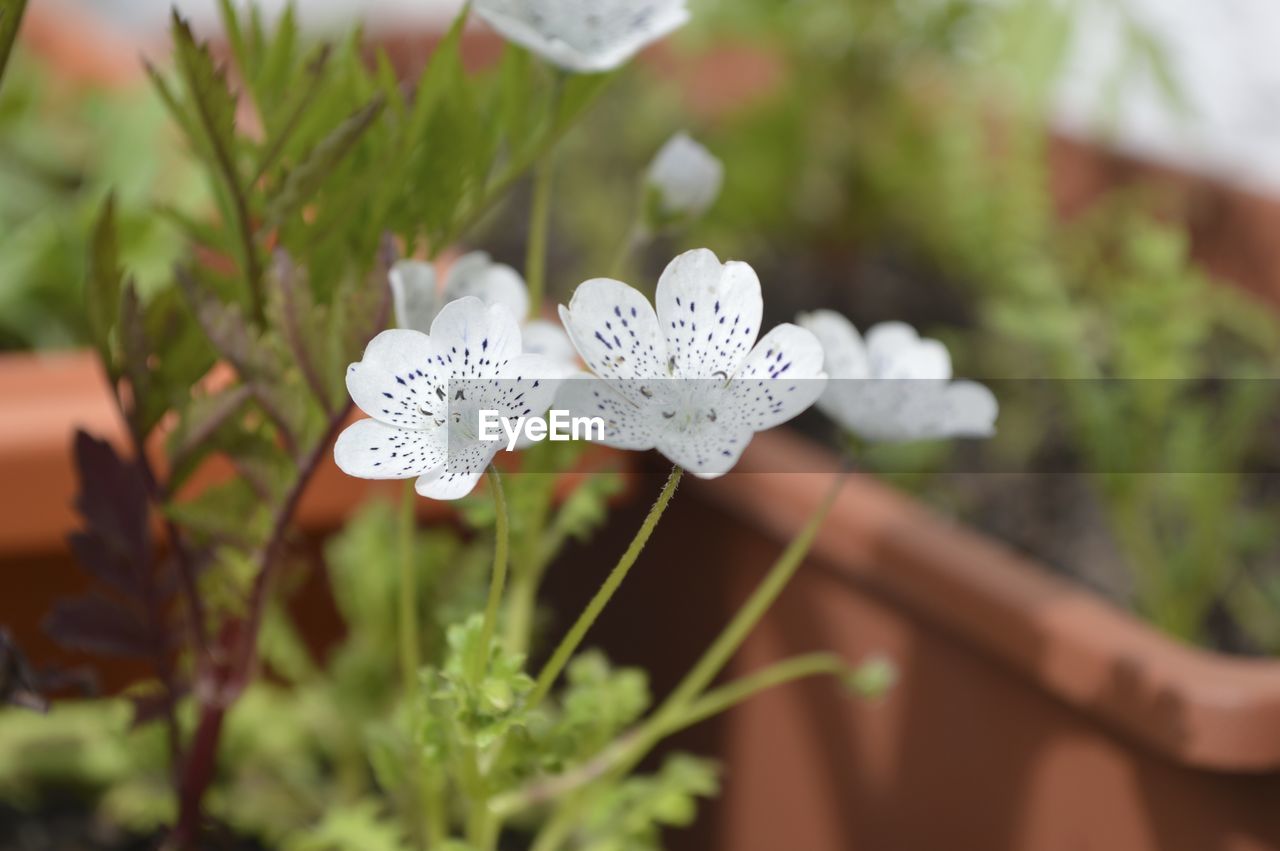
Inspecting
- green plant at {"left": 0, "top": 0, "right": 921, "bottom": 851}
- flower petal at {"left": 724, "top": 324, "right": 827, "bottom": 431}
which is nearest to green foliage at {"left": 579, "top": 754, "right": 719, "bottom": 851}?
green plant at {"left": 0, "top": 0, "right": 921, "bottom": 851}

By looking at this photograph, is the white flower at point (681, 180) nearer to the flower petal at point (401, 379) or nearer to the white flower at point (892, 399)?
the white flower at point (892, 399)

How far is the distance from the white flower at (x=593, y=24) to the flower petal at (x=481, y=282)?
0.23ft

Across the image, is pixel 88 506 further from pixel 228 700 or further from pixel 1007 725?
pixel 1007 725

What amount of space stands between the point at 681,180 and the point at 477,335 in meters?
0.20

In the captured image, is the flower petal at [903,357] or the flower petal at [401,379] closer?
the flower petal at [401,379]

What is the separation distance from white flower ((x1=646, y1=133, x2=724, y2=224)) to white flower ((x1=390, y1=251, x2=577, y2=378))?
0.07 metres

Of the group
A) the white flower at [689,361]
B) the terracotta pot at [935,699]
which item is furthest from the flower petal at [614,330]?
the terracotta pot at [935,699]

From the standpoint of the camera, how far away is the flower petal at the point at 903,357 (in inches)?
18.0

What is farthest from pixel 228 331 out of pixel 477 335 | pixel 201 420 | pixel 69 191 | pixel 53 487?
pixel 69 191

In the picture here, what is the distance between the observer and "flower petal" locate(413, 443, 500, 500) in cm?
31

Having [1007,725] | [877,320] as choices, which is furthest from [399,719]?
[877,320]

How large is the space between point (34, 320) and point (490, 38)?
81 centimetres

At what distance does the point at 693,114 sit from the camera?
1361 millimetres

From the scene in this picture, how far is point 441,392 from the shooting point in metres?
0.33
